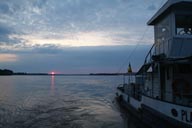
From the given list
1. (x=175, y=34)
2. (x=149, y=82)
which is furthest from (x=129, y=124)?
(x=175, y=34)

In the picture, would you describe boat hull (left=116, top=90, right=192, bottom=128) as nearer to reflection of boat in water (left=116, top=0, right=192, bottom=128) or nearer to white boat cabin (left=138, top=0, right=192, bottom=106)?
reflection of boat in water (left=116, top=0, right=192, bottom=128)

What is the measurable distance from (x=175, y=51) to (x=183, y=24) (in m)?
2.56

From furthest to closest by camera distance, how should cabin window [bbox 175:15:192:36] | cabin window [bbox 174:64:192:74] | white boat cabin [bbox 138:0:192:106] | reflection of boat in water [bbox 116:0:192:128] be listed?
cabin window [bbox 175:15:192:36] < cabin window [bbox 174:64:192:74] < white boat cabin [bbox 138:0:192:106] < reflection of boat in water [bbox 116:0:192:128]

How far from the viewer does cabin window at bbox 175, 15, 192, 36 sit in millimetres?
15461

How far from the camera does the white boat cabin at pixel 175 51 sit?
47.1 ft

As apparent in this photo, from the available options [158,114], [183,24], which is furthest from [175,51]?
[158,114]

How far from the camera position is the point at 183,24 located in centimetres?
1606

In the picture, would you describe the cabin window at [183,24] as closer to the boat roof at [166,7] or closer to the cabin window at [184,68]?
the boat roof at [166,7]

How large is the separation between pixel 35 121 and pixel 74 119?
125 inches

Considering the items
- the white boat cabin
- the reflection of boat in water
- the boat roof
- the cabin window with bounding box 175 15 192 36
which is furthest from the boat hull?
the boat roof

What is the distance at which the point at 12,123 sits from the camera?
778 inches

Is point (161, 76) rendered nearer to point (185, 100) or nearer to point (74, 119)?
point (185, 100)

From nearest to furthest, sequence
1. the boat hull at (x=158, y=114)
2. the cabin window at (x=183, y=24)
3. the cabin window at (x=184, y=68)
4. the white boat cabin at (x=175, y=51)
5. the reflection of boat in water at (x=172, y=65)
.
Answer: the boat hull at (x=158, y=114) → the reflection of boat in water at (x=172, y=65) → the white boat cabin at (x=175, y=51) → the cabin window at (x=184, y=68) → the cabin window at (x=183, y=24)

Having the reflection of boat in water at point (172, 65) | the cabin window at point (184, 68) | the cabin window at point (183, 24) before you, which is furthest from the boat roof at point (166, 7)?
the cabin window at point (184, 68)
